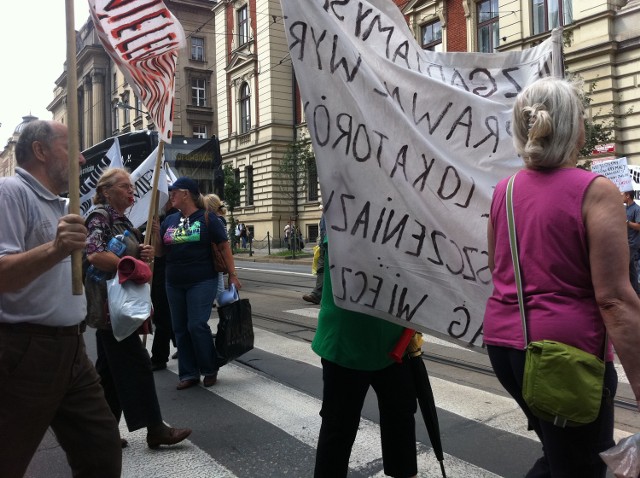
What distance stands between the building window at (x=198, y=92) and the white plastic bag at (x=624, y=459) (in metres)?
47.8

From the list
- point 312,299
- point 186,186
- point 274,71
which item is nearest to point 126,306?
point 186,186

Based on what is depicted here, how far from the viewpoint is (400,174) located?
2.31 meters

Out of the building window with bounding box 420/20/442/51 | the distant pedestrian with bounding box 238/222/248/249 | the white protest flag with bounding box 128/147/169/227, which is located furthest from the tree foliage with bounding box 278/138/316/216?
the white protest flag with bounding box 128/147/169/227

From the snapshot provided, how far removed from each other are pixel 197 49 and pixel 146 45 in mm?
46218

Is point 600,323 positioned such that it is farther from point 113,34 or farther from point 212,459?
point 113,34

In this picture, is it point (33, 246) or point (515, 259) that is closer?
point (515, 259)

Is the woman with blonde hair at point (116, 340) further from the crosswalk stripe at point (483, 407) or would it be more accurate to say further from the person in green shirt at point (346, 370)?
the crosswalk stripe at point (483, 407)

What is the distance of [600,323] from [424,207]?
817 millimetres

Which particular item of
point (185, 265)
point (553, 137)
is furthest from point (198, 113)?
point (553, 137)

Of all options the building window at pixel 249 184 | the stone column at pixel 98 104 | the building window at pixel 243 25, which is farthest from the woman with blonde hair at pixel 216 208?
the stone column at pixel 98 104

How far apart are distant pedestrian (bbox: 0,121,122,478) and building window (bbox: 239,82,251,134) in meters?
35.4

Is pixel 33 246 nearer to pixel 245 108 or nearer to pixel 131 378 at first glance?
pixel 131 378

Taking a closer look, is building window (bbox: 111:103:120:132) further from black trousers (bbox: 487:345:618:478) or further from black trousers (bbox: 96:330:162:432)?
black trousers (bbox: 487:345:618:478)

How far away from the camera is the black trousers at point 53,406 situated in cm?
216
